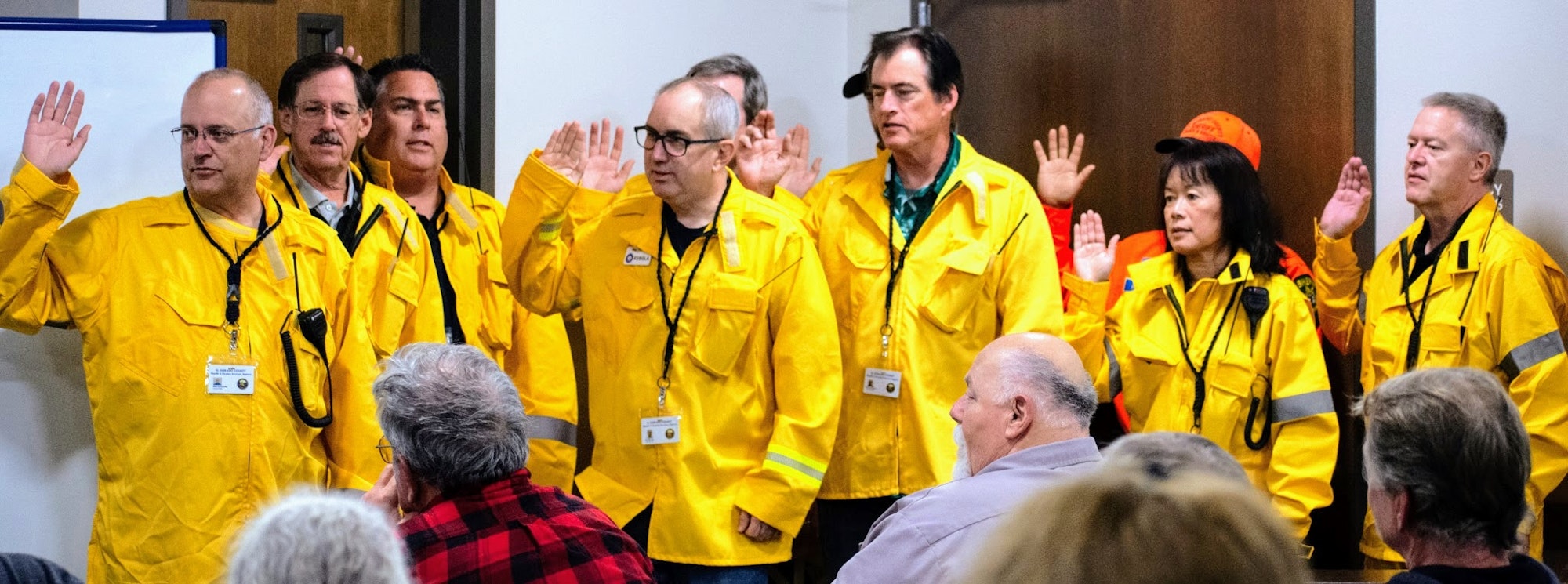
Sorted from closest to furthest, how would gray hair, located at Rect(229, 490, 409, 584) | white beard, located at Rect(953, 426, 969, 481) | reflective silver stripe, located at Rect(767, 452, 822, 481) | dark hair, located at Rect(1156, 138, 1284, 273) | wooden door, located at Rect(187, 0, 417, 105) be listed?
gray hair, located at Rect(229, 490, 409, 584) → white beard, located at Rect(953, 426, 969, 481) → reflective silver stripe, located at Rect(767, 452, 822, 481) → dark hair, located at Rect(1156, 138, 1284, 273) → wooden door, located at Rect(187, 0, 417, 105)

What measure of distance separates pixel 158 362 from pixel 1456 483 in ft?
7.96

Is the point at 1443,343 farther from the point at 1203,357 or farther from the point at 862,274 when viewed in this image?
the point at 862,274

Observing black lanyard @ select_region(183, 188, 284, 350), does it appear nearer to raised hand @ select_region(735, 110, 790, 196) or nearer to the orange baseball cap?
raised hand @ select_region(735, 110, 790, 196)

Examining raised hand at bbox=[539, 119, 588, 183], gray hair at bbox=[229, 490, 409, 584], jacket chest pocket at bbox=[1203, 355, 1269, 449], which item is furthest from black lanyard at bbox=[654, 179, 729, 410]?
gray hair at bbox=[229, 490, 409, 584]

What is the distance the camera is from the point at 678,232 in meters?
3.80

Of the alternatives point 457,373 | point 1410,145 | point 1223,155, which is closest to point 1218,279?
point 1223,155

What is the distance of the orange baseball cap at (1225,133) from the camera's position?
4465 millimetres

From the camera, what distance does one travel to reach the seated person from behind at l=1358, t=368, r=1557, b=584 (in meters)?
2.18

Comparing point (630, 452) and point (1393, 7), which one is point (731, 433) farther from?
point (1393, 7)

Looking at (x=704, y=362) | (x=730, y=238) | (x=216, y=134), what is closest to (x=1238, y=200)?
(x=730, y=238)

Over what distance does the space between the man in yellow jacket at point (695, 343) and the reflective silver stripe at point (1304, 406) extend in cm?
116

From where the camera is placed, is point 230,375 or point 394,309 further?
point 394,309

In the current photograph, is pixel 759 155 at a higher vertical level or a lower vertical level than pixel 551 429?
higher

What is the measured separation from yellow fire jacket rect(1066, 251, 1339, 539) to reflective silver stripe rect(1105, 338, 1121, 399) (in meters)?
0.07
